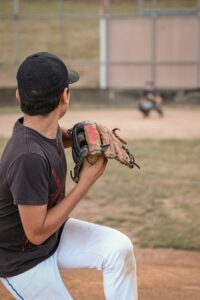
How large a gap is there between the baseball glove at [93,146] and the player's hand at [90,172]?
18 mm

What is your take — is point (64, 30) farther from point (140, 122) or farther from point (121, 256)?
point (121, 256)

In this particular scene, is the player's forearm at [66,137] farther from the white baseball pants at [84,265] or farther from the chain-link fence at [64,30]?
the chain-link fence at [64,30]

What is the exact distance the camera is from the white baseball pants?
2439 millimetres

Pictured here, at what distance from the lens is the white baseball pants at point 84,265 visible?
2439 millimetres

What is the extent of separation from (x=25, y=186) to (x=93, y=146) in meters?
0.37

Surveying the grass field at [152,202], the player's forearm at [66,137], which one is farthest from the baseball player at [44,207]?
the grass field at [152,202]

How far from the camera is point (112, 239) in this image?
8.46 feet

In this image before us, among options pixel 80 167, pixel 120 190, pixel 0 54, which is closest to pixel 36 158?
pixel 80 167

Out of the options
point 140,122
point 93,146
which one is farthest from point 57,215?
point 140,122

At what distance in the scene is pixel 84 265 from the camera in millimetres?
2609

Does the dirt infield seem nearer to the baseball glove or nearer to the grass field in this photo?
the grass field

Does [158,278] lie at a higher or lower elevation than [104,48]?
higher

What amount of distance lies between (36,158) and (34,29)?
2470 cm

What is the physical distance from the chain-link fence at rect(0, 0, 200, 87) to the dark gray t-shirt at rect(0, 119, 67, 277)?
18181 mm
